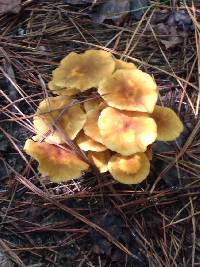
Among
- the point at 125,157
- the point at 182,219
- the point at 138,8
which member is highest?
the point at 138,8

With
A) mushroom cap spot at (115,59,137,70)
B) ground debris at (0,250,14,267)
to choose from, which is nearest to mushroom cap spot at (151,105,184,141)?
mushroom cap spot at (115,59,137,70)

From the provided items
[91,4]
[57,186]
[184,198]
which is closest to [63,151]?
[57,186]

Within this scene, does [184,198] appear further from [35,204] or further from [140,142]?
[35,204]

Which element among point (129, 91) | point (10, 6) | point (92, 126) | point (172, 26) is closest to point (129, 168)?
point (92, 126)

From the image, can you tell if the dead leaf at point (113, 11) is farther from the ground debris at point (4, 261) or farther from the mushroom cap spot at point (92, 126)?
the ground debris at point (4, 261)

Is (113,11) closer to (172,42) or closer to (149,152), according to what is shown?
(172,42)
